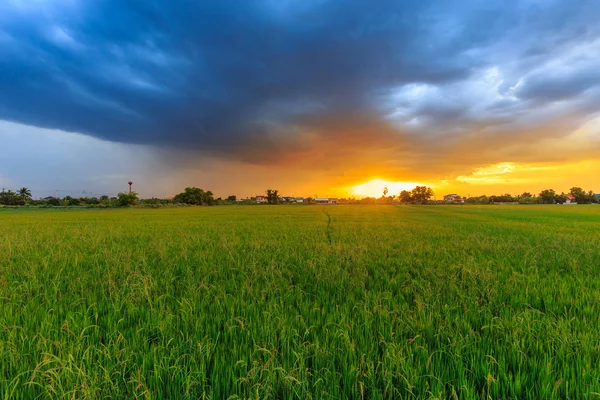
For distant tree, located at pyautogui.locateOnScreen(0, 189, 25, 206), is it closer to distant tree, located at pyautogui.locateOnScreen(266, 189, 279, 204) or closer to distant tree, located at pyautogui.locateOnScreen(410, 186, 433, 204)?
distant tree, located at pyautogui.locateOnScreen(266, 189, 279, 204)

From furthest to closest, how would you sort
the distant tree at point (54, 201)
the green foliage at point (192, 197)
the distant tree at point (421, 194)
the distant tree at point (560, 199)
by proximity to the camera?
the distant tree at point (421, 194) < the distant tree at point (560, 199) < the green foliage at point (192, 197) < the distant tree at point (54, 201)

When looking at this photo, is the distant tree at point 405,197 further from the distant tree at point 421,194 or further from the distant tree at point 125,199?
the distant tree at point 125,199

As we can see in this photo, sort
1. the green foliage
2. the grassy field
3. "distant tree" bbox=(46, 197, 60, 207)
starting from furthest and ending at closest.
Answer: the green foliage → "distant tree" bbox=(46, 197, 60, 207) → the grassy field

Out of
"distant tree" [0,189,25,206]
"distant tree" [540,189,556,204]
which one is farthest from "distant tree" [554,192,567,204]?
"distant tree" [0,189,25,206]

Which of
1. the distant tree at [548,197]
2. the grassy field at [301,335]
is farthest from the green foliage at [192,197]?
the distant tree at [548,197]

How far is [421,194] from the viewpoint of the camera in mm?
142875

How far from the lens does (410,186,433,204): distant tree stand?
142 meters

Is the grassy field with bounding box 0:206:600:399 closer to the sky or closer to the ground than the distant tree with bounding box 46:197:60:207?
closer to the ground

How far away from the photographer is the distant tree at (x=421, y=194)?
141500 millimetres

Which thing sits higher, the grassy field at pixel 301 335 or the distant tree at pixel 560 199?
the distant tree at pixel 560 199

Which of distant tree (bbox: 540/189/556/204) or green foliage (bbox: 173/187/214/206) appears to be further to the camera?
distant tree (bbox: 540/189/556/204)

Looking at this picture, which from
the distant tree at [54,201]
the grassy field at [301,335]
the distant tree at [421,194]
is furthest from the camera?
the distant tree at [421,194]

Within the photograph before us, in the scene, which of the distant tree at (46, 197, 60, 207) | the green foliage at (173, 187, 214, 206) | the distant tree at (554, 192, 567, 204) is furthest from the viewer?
the distant tree at (554, 192, 567, 204)

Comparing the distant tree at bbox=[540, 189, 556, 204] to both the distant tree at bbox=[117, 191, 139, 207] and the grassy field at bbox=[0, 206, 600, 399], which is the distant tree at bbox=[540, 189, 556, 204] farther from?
the distant tree at bbox=[117, 191, 139, 207]
